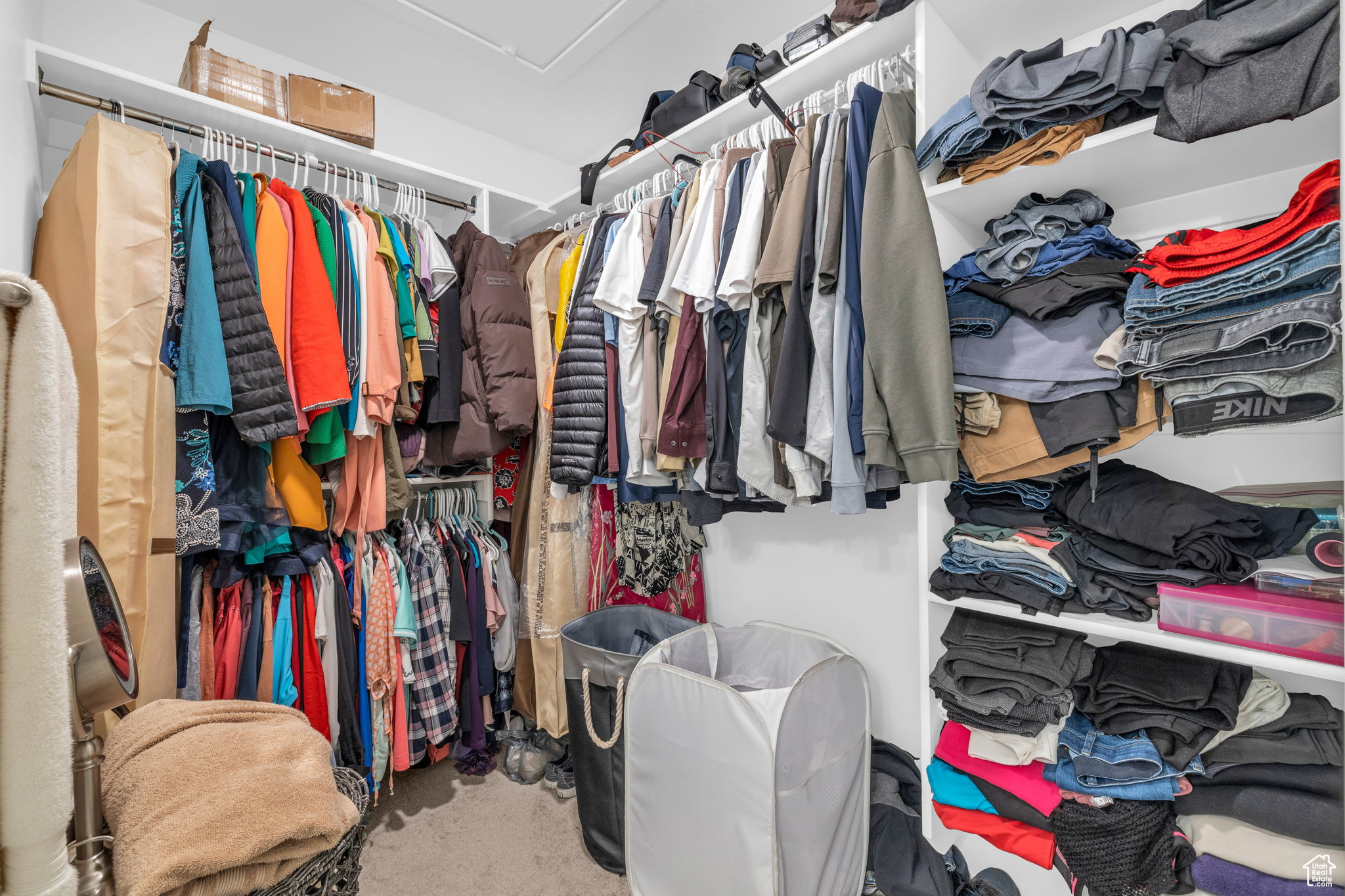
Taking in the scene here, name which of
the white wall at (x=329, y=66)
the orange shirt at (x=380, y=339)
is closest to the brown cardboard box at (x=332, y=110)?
the orange shirt at (x=380, y=339)

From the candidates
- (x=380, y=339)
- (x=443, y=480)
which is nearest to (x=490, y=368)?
(x=380, y=339)

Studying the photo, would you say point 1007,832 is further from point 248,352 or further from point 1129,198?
point 248,352

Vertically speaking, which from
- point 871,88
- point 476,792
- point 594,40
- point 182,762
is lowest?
point 476,792

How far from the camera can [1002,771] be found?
125 centimetres

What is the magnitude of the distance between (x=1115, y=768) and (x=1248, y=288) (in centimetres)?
87

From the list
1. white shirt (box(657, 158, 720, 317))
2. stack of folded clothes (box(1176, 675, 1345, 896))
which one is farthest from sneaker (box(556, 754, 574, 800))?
stack of folded clothes (box(1176, 675, 1345, 896))

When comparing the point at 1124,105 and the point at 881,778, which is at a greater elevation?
the point at 1124,105

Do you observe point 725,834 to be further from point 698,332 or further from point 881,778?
point 698,332

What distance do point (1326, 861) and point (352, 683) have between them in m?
2.18

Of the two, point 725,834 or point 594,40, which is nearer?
point 725,834

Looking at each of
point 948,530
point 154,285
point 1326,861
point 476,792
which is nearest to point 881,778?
point 948,530

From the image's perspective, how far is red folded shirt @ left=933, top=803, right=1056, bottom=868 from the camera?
1209 millimetres

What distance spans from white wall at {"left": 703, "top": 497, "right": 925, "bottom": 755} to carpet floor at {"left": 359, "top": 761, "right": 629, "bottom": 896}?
2.87 ft

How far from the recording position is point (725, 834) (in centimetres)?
129
